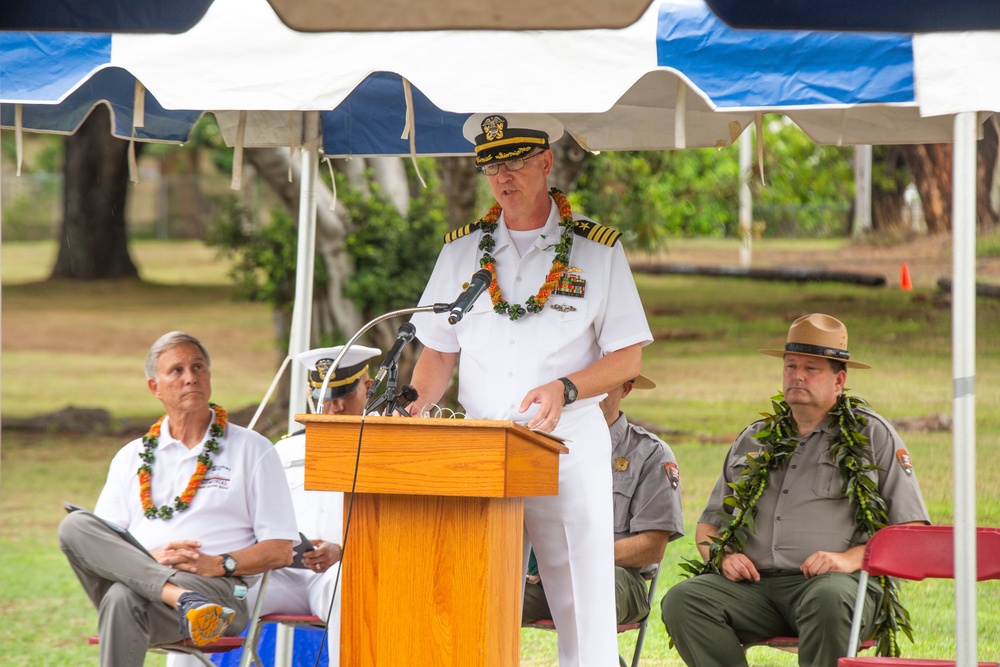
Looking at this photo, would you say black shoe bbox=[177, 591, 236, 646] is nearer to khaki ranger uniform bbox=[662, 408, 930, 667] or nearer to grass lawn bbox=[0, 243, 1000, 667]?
khaki ranger uniform bbox=[662, 408, 930, 667]

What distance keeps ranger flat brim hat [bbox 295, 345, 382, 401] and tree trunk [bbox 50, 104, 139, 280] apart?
17779 millimetres

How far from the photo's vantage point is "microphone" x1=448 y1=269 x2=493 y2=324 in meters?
3.76

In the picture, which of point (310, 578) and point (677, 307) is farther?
point (677, 307)

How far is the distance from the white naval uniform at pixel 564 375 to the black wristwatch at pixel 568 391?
147 millimetres

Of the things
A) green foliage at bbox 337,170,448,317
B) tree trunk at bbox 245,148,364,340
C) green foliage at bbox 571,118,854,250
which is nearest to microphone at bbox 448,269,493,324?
green foliage at bbox 571,118,854,250

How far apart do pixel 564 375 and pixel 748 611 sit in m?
1.37

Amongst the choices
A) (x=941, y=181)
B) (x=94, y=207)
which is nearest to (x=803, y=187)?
(x=941, y=181)

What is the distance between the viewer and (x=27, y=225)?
3428 cm

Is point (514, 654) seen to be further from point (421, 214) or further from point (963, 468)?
point (421, 214)

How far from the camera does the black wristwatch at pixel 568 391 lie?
4214mm

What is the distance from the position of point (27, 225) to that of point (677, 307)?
20.0 meters

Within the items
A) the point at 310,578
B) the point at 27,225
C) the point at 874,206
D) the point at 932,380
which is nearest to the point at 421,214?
the point at 932,380

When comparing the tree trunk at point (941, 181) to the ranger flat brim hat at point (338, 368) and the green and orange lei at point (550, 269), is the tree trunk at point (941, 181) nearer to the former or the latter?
the ranger flat brim hat at point (338, 368)

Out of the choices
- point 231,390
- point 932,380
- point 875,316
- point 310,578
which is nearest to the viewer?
point 310,578
